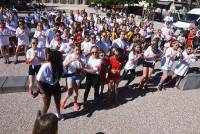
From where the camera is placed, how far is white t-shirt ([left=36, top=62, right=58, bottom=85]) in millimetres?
8109

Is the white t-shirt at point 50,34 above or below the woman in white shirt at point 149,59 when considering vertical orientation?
above

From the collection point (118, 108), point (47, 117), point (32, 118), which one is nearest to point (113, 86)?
point (118, 108)

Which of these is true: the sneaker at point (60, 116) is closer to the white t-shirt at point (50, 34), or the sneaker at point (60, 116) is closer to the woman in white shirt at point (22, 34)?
the white t-shirt at point (50, 34)

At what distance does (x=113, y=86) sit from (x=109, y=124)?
2.05m

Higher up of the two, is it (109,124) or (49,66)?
(49,66)

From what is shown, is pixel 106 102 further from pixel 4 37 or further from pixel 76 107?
pixel 4 37

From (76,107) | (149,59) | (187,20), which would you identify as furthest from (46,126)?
(187,20)

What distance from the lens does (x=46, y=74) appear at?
8.15 meters

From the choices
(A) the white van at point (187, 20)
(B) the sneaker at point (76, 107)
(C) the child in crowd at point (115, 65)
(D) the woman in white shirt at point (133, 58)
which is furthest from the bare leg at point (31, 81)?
(A) the white van at point (187, 20)

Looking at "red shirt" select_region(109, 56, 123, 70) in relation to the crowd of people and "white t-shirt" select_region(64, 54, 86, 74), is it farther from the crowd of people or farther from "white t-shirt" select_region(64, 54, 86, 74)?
"white t-shirt" select_region(64, 54, 86, 74)

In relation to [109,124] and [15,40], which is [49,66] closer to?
[109,124]

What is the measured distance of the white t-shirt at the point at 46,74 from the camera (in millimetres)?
8109

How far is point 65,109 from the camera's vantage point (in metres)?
9.77

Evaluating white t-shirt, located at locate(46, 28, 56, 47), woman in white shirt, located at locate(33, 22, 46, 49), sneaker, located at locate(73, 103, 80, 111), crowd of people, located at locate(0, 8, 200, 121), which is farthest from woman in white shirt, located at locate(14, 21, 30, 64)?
sneaker, located at locate(73, 103, 80, 111)
